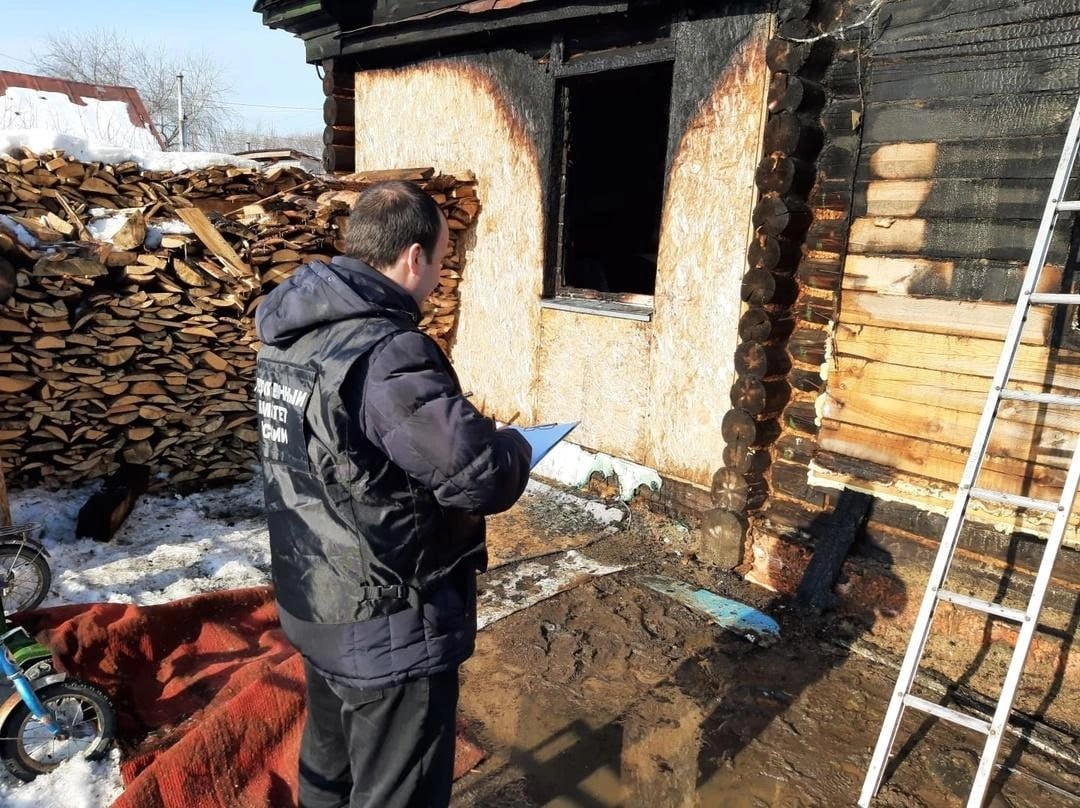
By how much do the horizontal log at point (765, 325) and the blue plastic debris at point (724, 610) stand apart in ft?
5.13

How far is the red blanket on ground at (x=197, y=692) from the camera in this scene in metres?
2.68

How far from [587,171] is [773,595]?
5.38 meters

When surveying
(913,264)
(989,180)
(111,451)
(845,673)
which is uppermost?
(989,180)

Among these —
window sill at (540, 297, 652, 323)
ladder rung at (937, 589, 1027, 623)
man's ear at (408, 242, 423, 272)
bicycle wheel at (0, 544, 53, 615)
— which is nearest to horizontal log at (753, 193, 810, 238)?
window sill at (540, 297, 652, 323)

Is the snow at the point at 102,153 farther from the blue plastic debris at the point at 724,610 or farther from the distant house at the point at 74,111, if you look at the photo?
the distant house at the point at 74,111

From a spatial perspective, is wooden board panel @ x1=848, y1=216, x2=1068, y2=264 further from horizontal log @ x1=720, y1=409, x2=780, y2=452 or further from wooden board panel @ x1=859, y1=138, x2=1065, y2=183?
horizontal log @ x1=720, y1=409, x2=780, y2=452

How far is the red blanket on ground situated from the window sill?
10.0 ft

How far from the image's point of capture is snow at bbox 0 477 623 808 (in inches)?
168

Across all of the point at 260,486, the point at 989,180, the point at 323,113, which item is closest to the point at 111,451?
the point at 260,486

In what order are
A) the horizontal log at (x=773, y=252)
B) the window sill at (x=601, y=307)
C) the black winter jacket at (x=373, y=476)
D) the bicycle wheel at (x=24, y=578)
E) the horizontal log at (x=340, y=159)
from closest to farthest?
the black winter jacket at (x=373, y=476) < the bicycle wheel at (x=24, y=578) < the horizontal log at (x=773, y=252) < the window sill at (x=601, y=307) < the horizontal log at (x=340, y=159)

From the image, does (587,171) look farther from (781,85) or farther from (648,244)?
(781,85)

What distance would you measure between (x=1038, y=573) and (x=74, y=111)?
66.1 ft

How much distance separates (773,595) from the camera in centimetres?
442

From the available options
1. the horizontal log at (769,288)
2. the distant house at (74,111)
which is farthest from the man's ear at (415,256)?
the distant house at (74,111)
